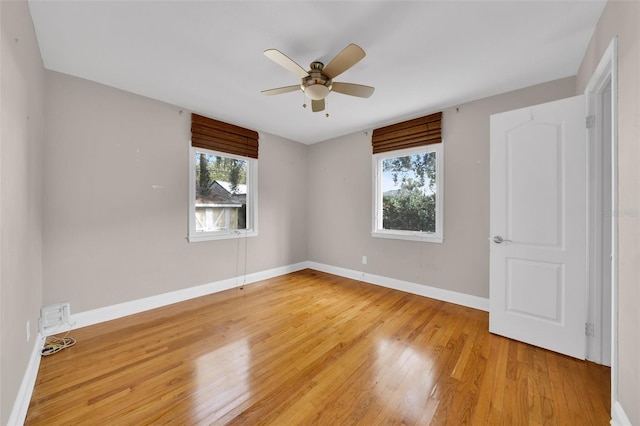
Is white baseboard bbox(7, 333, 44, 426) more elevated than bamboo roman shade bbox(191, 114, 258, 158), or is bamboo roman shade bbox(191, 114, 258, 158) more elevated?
bamboo roman shade bbox(191, 114, 258, 158)

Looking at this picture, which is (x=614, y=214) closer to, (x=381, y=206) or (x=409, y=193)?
(x=409, y=193)

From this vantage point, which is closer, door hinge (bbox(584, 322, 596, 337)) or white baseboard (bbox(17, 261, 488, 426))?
white baseboard (bbox(17, 261, 488, 426))

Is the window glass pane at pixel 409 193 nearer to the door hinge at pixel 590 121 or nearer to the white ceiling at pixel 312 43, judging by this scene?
the white ceiling at pixel 312 43

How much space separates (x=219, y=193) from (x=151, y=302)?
1667 mm

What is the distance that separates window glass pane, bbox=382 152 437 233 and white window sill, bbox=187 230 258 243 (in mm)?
2240

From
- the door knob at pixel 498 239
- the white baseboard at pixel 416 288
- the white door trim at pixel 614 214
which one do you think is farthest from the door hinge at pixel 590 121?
the white baseboard at pixel 416 288

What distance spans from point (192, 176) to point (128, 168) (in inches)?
27.5

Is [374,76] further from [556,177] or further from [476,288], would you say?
[476,288]

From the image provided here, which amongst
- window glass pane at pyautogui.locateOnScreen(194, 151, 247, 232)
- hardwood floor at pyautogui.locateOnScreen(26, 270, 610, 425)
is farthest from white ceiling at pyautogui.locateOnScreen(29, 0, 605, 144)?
hardwood floor at pyautogui.locateOnScreen(26, 270, 610, 425)

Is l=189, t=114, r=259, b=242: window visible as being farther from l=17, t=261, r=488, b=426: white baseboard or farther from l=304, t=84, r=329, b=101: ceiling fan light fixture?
l=304, t=84, r=329, b=101: ceiling fan light fixture

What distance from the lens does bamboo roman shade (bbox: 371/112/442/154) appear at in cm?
327

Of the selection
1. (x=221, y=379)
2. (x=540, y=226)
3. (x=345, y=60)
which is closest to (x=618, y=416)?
(x=540, y=226)

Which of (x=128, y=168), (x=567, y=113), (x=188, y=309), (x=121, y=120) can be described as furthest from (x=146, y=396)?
(x=567, y=113)

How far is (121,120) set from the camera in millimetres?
2768
